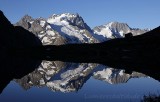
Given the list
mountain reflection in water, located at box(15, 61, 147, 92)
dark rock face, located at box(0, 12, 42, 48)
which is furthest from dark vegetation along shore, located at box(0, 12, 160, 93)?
mountain reflection in water, located at box(15, 61, 147, 92)

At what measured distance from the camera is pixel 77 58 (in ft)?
41.2

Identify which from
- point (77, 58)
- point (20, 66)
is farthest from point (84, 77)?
point (77, 58)

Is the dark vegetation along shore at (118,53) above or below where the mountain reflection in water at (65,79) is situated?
above

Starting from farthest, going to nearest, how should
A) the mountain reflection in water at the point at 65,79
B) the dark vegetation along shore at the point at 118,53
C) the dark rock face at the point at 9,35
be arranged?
the mountain reflection in water at the point at 65,79 < the dark rock face at the point at 9,35 < the dark vegetation along shore at the point at 118,53

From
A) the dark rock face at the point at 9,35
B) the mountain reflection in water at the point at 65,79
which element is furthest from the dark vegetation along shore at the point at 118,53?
the mountain reflection in water at the point at 65,79

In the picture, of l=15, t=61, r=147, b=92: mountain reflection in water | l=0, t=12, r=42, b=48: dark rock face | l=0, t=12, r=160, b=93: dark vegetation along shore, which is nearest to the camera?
l=0, t=12, r=160, b=93: dark vegetation along shore

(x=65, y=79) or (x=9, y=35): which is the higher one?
(x=9, y=35)

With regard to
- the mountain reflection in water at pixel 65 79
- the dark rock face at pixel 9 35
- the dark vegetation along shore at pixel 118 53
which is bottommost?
the mountain reflection in water at pixel 65 79

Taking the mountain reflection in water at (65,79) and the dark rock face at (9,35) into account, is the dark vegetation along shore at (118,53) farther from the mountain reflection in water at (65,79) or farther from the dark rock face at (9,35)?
the mountain reflection in water at (65,79)

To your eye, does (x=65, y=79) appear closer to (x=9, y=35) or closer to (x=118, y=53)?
(x=9, y=35)

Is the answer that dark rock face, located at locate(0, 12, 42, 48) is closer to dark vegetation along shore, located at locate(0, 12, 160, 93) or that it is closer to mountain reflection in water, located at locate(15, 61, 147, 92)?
dark vegetation along shore, located at locate(0, 12, 160, 93)

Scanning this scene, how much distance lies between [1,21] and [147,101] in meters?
8.70

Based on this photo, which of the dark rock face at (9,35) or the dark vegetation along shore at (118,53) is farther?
the dark rock face at (9,35)

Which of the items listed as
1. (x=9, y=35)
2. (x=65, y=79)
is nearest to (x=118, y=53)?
(x=9, y=35)
